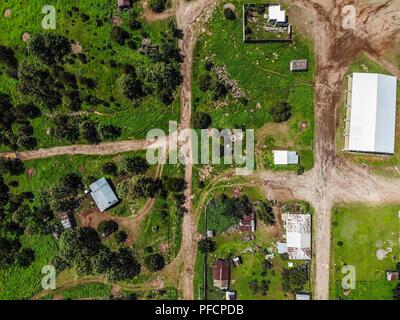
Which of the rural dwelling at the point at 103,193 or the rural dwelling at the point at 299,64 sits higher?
the rural dwelling at the point at 299,64

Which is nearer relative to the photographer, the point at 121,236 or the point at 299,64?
the point at 299,64

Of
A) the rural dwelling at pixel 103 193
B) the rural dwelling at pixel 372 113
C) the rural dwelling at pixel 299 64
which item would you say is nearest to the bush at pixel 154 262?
the rural dwelling at pixel 103 193

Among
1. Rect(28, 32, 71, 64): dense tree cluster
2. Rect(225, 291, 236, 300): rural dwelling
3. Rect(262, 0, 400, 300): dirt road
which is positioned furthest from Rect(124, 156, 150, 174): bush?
Rect(225, 291, 236, 300): rural dwelling

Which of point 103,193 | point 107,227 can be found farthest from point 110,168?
point 107,227

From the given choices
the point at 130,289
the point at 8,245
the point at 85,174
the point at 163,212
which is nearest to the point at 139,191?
the point at 163,212

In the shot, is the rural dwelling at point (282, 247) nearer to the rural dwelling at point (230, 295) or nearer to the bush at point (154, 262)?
the rural dwelling at point (230, 295)

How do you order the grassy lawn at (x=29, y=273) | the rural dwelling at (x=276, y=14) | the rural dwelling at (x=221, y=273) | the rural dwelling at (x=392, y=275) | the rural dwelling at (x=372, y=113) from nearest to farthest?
the rural dwelling at (x=372, y=113)
the rural dwelling at (x=276, y=14)
the rural dwelling at (x=392, y=275)
the rural dwelling at (x=221, y=273)
the grassy lawn at (x=29, y=273)

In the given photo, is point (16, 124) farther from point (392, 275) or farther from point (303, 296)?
point (392, 275)
